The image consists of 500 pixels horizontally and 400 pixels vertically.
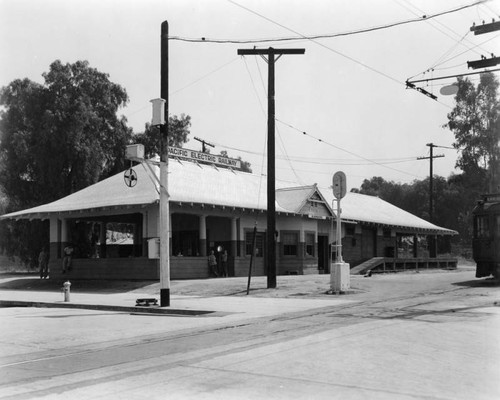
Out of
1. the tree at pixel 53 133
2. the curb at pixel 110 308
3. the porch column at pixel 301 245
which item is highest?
the tree at pixel 53 133

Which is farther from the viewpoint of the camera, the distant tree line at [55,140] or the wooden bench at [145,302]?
the distant tree line at [55,140]

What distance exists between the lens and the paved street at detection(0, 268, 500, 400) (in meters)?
7.02

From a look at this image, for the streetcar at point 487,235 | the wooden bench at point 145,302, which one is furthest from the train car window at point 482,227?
the wooden bench at point 145,302

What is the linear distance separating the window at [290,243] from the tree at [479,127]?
22.4 metres

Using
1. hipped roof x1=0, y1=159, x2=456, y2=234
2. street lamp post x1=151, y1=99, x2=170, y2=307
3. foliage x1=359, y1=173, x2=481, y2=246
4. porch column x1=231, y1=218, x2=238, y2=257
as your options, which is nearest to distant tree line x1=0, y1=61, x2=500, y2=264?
hipped roof x1=0, y1=159, x2=456, y2=234

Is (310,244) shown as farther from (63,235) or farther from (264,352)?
(264,352)

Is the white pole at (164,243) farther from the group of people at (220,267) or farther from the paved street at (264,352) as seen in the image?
the group of people at (220,267)

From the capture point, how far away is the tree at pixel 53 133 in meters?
40.4

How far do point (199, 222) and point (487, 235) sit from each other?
46.7 feet

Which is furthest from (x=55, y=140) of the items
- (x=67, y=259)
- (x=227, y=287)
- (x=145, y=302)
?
(x=145, y=302)

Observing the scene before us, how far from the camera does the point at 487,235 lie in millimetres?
24312

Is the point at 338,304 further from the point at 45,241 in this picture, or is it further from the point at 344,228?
the point at 45,241

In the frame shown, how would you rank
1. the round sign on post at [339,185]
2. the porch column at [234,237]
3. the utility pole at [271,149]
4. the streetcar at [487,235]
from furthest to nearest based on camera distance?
the porch column at [234,237]
the streetcar at [487,235]
the utility pole at [271,149]
the round sign on post at [339,185]

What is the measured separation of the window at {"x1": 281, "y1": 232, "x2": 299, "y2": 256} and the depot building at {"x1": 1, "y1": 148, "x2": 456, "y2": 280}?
58 mm
